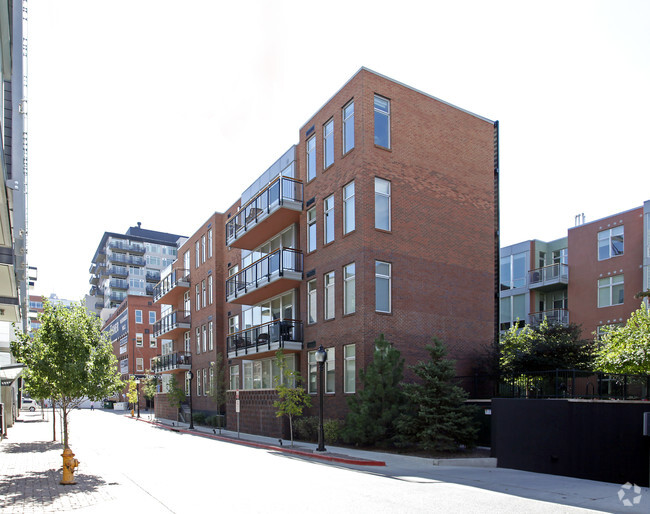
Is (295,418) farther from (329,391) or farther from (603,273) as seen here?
(603,273)

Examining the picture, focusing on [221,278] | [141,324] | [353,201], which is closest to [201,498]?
[353,201]

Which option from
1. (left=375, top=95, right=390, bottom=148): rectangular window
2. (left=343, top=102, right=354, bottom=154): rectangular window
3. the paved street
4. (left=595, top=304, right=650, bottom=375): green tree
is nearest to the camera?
the paved street

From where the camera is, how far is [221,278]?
40688 mm

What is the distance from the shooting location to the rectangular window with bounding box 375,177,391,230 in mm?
23672

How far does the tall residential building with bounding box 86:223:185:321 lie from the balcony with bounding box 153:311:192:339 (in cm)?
5179

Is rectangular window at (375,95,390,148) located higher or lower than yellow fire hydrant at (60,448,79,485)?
higher

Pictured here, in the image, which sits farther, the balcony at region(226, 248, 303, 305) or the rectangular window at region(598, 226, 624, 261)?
the rectangular window at region(598, 226, 624, 261)

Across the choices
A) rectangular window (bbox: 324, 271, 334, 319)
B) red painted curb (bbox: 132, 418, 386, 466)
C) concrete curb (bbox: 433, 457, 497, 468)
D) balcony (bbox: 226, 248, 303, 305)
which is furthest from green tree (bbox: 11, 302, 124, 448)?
balcony (bbox: 226, 248, 303, 305)

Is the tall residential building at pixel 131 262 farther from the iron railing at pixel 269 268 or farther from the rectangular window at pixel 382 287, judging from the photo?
the rectangular window at pixel 382 287

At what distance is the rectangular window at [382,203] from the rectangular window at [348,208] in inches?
41.6

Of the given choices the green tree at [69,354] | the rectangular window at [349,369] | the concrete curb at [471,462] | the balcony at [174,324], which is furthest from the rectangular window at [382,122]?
the balcony at [174,324]

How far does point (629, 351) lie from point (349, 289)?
406 inches

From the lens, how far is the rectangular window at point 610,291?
35.0 meters

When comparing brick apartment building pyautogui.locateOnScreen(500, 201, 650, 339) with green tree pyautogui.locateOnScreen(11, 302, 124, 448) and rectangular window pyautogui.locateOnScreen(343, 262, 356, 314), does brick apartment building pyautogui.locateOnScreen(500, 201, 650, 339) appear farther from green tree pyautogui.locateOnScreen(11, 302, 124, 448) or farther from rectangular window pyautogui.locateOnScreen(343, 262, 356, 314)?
green tree pyautogui.locateOnScreen(11, 302, 124, 448)
